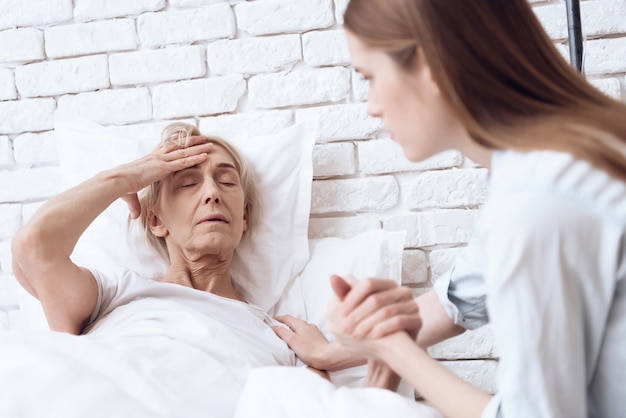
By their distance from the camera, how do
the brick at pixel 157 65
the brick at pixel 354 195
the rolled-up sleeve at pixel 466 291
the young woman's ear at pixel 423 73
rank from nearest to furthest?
the young woman's ear at pixel 423 73 → the rolled-up sleeve at pixel 466 291 → the brick at pixel 354 195 → the brick at pixel 157 65

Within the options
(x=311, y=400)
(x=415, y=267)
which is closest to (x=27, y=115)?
(x=415, y=267)

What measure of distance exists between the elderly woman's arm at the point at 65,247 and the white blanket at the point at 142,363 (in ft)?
0.29

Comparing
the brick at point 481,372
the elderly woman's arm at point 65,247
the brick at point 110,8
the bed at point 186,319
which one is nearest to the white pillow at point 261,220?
the bed at point 186,319

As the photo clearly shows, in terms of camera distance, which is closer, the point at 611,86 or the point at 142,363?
the point at 142,363

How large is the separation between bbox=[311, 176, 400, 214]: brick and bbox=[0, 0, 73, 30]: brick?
0.87m

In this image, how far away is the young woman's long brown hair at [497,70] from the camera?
2.94 feet

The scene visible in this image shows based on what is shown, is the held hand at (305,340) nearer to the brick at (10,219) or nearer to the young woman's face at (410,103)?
the young woman's face at (410,103)

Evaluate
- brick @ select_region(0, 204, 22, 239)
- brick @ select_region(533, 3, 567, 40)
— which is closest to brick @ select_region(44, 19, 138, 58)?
brick @ select_region(0, 204, 22, 239)

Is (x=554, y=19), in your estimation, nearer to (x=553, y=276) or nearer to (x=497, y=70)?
(x=497, y=70)

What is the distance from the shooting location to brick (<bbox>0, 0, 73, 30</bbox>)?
2.05 meters

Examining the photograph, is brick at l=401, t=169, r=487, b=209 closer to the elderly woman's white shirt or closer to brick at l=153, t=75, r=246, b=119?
brick at l=153, t=75, r=246, b=119

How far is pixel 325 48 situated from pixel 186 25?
1.28 feet

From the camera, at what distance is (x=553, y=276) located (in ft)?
2.62

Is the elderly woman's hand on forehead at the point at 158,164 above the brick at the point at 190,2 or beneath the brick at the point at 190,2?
beneath
